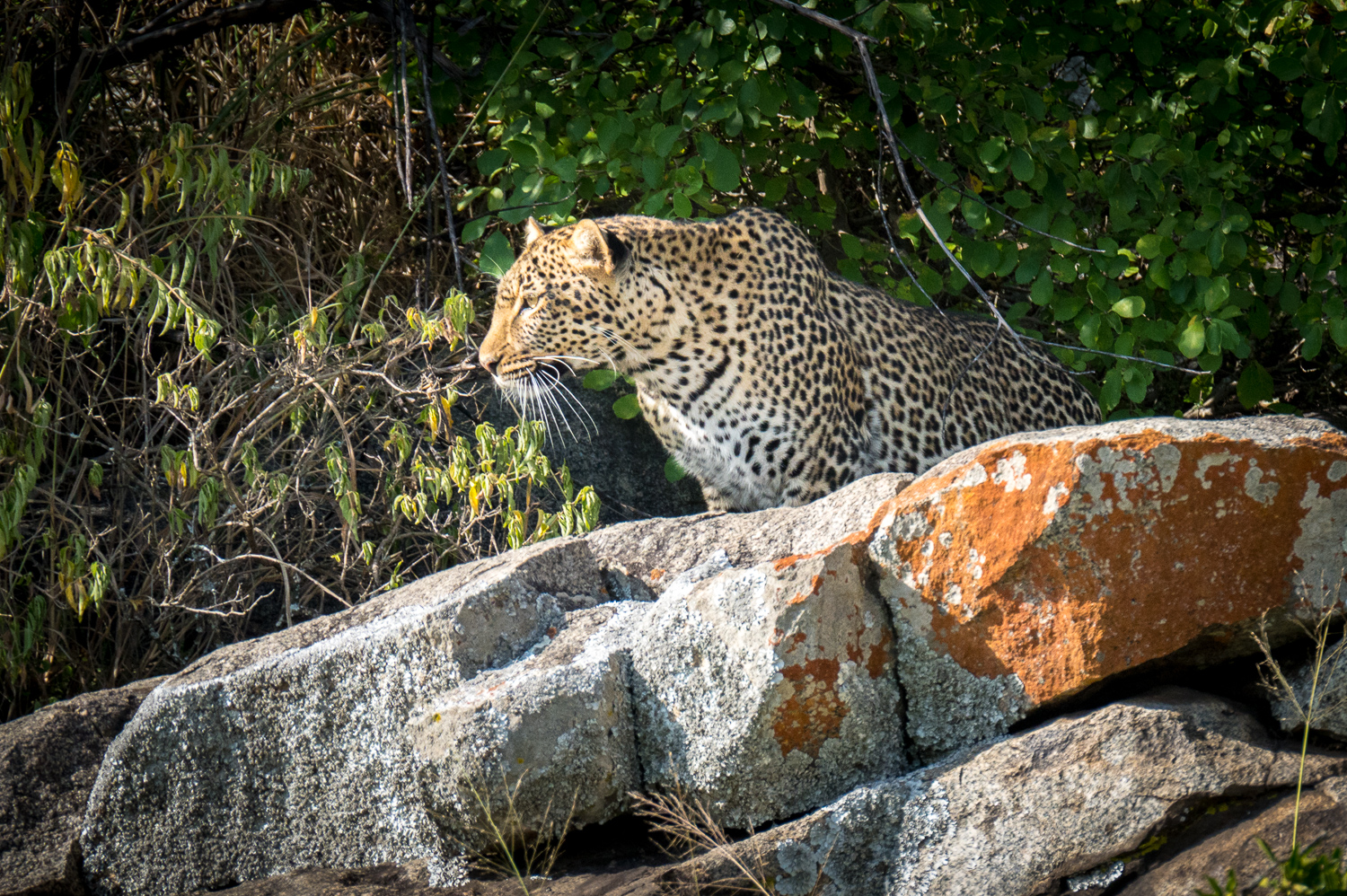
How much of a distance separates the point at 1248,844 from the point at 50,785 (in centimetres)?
344

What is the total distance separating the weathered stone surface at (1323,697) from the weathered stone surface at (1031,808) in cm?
9

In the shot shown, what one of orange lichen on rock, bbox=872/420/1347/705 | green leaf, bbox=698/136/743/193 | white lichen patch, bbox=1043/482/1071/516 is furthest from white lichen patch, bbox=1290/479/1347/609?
green leaf, bbox=698/136/743/193

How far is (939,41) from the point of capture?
17.6 feet

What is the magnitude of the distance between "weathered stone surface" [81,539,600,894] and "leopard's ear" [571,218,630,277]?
1.73 m

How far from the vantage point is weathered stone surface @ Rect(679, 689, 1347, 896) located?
104 inches

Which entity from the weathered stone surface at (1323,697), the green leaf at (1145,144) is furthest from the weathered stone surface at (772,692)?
the green leaf at (1145,144)

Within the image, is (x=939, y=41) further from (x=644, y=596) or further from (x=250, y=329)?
(x=250, y=329)

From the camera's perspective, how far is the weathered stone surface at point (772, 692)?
286 centimetres

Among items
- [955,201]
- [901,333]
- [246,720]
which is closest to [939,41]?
[955,201]

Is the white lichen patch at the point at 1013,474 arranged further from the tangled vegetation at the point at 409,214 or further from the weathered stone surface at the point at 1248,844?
the tangled vegetation at the point at 409,214

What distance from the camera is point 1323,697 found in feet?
9.26

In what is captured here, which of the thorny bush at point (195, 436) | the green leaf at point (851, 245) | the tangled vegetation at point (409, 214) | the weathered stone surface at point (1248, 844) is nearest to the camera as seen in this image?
the weathered stone surface at point (1248, 844)

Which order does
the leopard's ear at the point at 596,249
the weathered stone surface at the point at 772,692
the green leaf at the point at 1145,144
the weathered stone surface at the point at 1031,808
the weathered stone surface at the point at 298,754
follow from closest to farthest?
the weathered stone surface at the point at 1031,808 < the weathered stone surface at the point at 772,692 < the weathered stone surface at the point at 298,754 < the leopard's ear at the point at 596,249 < the green leaf at the point at 1145,144

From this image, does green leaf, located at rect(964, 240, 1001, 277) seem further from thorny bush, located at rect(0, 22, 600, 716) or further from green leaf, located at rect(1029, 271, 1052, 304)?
thorny bush, located at rect(0, 22, 600, 716)
